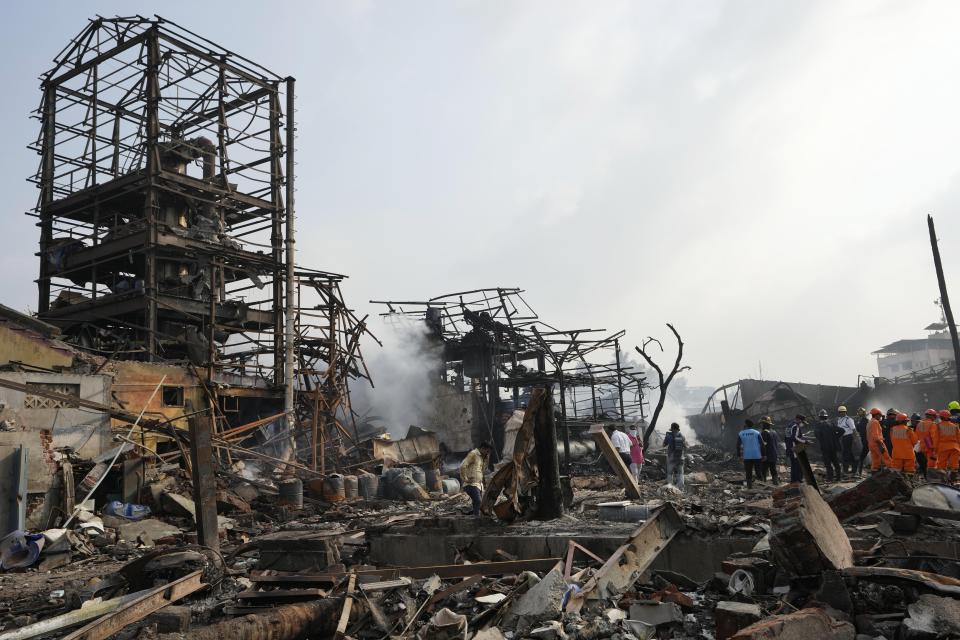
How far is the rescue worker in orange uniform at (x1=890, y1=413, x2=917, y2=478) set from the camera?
12305mm

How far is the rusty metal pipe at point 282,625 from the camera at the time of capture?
524 centimetres

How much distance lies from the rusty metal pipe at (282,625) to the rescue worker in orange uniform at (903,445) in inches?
429

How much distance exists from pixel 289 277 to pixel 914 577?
76.9ft

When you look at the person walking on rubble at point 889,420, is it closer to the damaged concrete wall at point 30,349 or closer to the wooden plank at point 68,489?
the wooden plank at point 68,489

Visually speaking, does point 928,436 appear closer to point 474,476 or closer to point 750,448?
point 750,448

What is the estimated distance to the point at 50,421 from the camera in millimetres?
12750

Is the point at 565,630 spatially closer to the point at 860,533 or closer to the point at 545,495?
the point at 860,533

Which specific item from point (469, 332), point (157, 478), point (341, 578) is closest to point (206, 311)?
point (469, 332)

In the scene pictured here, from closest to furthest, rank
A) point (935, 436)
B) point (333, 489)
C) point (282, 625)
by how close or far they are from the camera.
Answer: point (282, 625) < point (935, 436) < point (333, 489)

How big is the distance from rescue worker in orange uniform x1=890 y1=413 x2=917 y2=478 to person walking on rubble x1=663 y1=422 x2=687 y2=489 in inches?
147

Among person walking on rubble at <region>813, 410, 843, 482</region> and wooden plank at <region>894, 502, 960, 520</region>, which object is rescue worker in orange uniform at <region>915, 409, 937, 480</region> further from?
wooden plank at <region>894, 502, 960, 520</region>

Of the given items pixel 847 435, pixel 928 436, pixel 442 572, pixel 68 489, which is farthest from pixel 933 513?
pixel 68 489

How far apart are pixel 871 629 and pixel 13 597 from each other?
335 inches

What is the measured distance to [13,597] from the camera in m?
7.68
